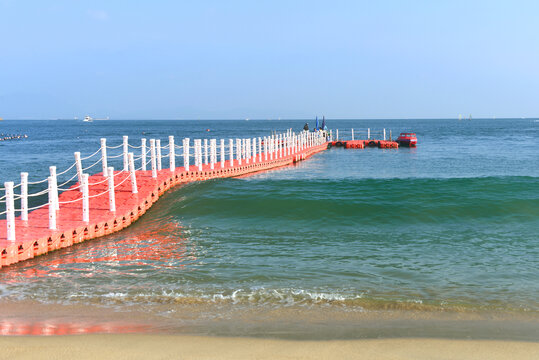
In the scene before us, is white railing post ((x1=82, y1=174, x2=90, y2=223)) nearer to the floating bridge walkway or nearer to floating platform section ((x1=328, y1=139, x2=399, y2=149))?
the floating bridge walkway

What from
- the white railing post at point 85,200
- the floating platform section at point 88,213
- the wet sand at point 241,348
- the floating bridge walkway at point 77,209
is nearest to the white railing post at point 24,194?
the floating bridge walkway at point 77,209

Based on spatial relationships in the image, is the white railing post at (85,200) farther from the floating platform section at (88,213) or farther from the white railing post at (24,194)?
the white railing post at (24,194)

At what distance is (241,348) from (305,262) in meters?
4.64

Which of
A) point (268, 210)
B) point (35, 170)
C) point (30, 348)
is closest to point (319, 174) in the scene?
point (268, 210)

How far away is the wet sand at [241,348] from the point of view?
596 centimetres

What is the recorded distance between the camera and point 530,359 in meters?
5.90

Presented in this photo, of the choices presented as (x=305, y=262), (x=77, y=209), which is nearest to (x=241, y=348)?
(x=305, y=262)

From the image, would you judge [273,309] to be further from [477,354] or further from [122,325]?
[477,354]

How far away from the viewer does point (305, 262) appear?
1073 cm

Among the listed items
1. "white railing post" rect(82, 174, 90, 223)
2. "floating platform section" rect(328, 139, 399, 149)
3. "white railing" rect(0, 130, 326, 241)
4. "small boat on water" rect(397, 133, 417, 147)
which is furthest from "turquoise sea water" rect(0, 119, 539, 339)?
"small boat on water" rect(397, 133, 417, 147)

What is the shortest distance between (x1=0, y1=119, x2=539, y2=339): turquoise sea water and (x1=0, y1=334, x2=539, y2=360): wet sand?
42cm

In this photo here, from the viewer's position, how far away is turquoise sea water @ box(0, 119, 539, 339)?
775 centimetres

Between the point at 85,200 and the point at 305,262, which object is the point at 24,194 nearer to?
the point at 85,200

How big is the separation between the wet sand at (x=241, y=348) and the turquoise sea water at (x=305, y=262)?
422 millimetres
